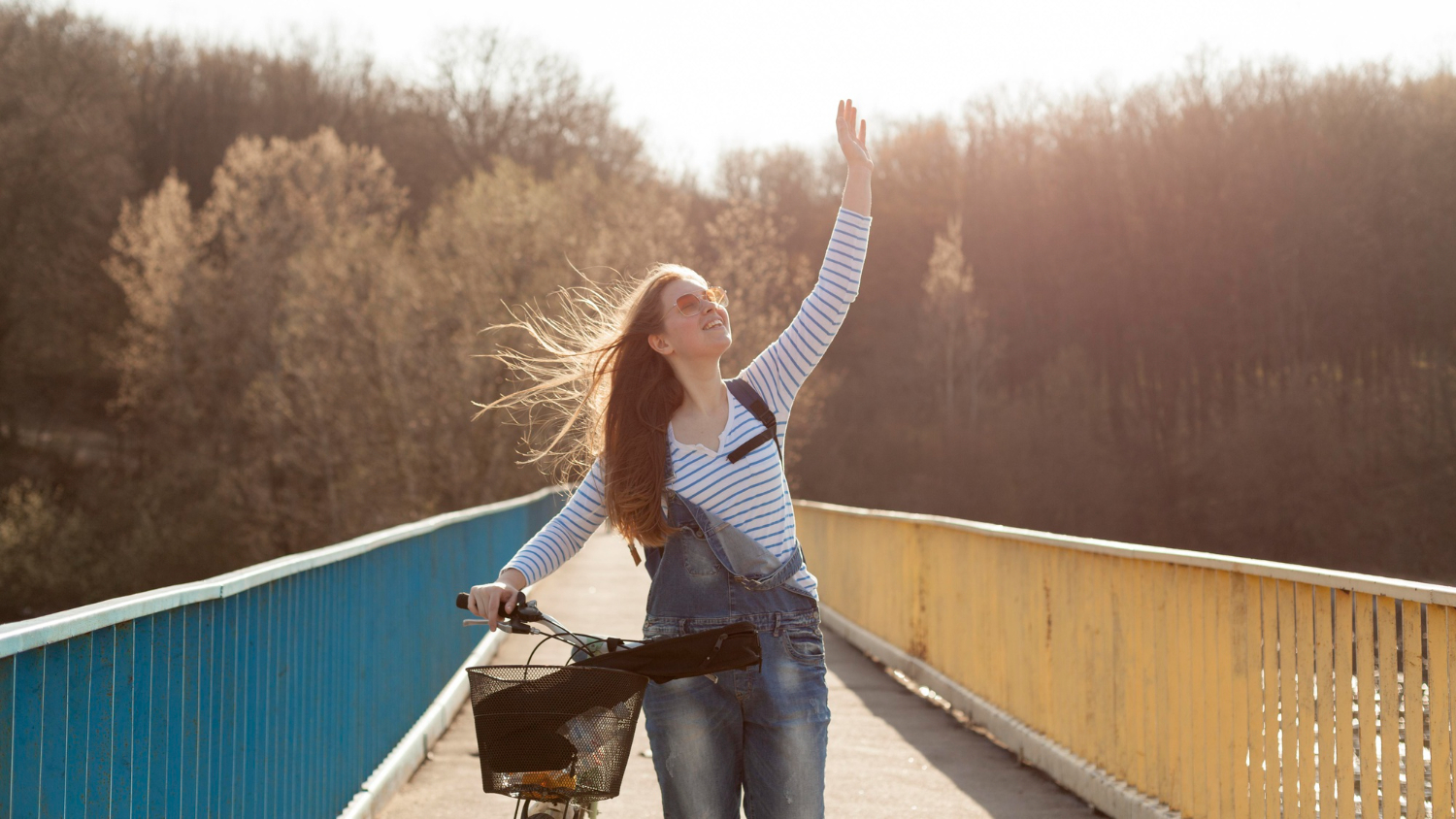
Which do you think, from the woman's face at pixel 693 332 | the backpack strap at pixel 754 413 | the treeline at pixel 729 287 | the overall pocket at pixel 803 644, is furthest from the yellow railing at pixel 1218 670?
the treeline at pixel 729 287

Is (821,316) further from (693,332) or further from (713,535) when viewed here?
(713,535)

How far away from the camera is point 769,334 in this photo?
41406 mm

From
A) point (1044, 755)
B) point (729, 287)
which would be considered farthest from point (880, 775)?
point (729, 287)

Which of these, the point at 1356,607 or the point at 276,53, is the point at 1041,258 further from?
the point at 1356,607

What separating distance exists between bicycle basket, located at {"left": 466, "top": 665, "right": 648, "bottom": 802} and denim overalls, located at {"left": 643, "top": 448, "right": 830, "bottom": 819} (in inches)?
9.2

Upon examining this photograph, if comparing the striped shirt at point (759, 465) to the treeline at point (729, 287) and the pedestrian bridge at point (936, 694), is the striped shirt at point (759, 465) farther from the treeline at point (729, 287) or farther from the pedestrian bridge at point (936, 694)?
the treeline at point (729, 287)

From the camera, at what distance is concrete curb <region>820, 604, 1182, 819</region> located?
262 inches

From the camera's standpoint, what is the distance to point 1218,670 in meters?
5.88

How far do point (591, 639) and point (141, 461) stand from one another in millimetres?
56761

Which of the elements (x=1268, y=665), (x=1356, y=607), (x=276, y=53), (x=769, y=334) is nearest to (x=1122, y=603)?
(x=1268, y=665)

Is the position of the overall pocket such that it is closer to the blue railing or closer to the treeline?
the blue railing

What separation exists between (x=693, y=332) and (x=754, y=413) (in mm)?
248

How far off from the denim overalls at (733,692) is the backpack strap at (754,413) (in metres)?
0.19

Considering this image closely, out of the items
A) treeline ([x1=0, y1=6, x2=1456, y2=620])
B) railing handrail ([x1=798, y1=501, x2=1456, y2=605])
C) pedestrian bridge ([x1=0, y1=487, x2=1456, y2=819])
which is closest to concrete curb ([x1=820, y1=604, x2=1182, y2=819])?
pedestrian bridge ([x1=0, y1=487, x2=1456, y2=819])
